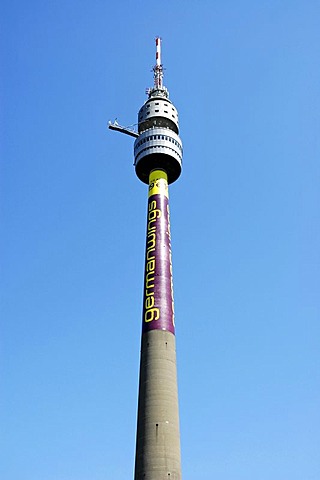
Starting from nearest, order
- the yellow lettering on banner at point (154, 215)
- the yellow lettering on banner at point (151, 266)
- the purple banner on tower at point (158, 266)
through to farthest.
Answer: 1. the purple banner on tower at point (158, 266)
2. the yellow lettering on banner at point (151, 266)
3. the yellow lettering on banner at point (154, 215)

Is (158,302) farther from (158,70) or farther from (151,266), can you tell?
(158,70)

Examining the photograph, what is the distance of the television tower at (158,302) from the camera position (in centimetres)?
5281

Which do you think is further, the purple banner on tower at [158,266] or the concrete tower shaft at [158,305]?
the purple banner on tower at [158,266]

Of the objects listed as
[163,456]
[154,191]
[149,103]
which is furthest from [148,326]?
[149,103]

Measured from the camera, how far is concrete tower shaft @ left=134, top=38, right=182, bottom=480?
173ft

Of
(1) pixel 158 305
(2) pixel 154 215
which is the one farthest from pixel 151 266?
(2) pixel 154 215

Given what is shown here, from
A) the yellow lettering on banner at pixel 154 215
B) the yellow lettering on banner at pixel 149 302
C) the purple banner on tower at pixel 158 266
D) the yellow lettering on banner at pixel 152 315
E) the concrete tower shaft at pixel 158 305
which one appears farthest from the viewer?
the yellow lettering on banner at pixel 154 215

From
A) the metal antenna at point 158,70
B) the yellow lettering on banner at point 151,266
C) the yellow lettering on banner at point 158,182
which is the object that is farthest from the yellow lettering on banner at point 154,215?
the metal antenna at point 158,70

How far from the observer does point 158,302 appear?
62.1m

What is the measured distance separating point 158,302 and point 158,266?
5368mm

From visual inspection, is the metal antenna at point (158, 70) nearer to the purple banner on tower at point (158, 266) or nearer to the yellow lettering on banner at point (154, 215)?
the purple banner on tower at point (158, 266)

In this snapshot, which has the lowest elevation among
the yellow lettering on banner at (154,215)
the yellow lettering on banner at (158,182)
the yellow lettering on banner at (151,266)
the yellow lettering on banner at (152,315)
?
the yellow lettering on banner at (152,315)

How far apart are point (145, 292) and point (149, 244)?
23.4 feet

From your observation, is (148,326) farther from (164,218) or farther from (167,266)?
(164,218)
